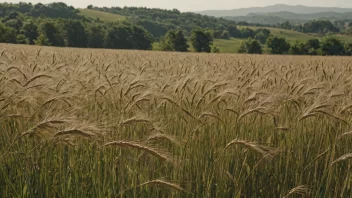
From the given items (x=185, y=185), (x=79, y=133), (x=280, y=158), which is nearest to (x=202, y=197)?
(x=185, y=185)

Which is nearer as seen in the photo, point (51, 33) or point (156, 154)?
point (156, 154)

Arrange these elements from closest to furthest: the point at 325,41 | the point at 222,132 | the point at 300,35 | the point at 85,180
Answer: the point at 85,180, the point at 222,132, the point at 325,41, the point at 300,35

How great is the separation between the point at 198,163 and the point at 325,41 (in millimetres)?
73088

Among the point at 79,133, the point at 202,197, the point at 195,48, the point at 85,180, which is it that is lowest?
the point at 195,48

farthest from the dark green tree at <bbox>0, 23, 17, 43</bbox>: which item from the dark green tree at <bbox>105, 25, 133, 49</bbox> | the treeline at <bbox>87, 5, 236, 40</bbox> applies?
the treeline at <bbox>87, 5, 236, 40</bbox>

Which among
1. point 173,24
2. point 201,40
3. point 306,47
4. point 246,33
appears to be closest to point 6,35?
point 201,40

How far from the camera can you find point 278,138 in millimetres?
3150

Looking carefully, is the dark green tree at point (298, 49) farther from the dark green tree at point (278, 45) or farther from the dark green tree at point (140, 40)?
the dark green tree at point (140, 40)

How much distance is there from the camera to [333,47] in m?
68.2

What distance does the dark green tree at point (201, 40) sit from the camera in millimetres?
68750

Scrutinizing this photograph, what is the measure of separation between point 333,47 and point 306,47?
483cm

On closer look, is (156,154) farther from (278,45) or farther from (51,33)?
(278,45)

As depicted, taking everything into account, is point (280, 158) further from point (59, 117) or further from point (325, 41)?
point (325, 41)

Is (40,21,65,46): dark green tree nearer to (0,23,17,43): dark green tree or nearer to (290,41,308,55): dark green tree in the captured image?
(0,23,17,43): dark green tree
